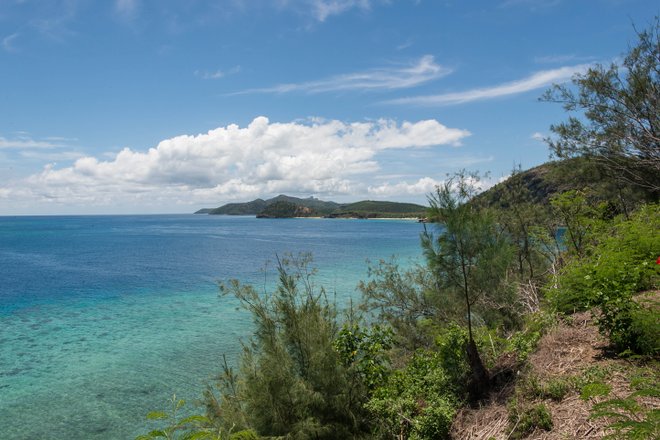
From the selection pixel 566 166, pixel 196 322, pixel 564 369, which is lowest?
pixel 196 322

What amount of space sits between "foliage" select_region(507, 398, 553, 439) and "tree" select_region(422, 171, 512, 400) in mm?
1699

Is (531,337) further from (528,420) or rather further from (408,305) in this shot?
(408,305)

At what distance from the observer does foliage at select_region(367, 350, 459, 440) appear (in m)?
8.44

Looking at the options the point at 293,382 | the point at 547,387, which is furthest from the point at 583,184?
the point at 293,382

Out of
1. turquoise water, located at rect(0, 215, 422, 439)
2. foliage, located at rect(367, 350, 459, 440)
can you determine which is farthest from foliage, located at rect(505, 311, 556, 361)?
turquoise water, located at rect(0, 215, 422, 439)

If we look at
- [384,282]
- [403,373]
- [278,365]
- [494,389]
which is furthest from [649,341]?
[384,282]

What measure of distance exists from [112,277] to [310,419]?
49.0 m

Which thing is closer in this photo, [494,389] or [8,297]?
[494,389]

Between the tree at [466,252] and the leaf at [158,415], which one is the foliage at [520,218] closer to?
the tree at [466,252]

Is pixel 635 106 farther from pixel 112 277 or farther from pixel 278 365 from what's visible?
pixel 112 277

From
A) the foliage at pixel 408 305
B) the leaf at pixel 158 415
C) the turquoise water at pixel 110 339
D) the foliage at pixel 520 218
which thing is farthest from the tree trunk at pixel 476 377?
the foliage at pixel 520 218

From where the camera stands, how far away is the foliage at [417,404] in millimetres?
8438

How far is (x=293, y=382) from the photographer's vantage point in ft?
33.4

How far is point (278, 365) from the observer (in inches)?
406
